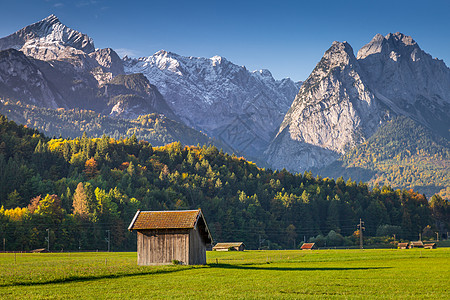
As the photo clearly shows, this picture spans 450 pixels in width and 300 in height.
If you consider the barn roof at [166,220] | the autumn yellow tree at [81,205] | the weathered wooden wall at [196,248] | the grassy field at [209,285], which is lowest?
the grassy field at [209,285]

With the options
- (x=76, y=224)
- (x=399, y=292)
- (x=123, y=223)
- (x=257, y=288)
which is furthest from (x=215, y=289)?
(x=123, y=223)

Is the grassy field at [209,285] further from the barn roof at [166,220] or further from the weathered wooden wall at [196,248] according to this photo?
the weathered wooden wall at [196,248]

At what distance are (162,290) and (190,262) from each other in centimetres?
2761

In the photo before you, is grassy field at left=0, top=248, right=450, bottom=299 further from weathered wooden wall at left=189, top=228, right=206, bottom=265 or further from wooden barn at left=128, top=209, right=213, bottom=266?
weathered wooden wall at left=189, top=228, right=206, bottom=265

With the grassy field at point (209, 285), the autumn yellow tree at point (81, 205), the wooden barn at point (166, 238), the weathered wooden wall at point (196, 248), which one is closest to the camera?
the grassy field at point (209, 285)

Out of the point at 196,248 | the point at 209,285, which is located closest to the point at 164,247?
the point at 196,248

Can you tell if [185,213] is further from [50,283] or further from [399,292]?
[399,292]

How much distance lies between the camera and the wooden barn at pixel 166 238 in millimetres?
74062

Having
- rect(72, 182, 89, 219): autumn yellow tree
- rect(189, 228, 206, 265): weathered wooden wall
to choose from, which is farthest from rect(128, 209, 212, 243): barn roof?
rect(72, 182, 89, 219): autumn yellow tree

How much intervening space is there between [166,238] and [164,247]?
1141 mm

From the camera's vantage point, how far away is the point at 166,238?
7462 cm

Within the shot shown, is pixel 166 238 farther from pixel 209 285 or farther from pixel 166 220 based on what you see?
pixel 209 285

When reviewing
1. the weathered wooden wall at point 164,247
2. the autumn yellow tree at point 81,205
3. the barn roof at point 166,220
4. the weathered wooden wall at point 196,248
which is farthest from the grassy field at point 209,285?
the autumn yellow tree at point 81,205

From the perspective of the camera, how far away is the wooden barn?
74062 millimetres
